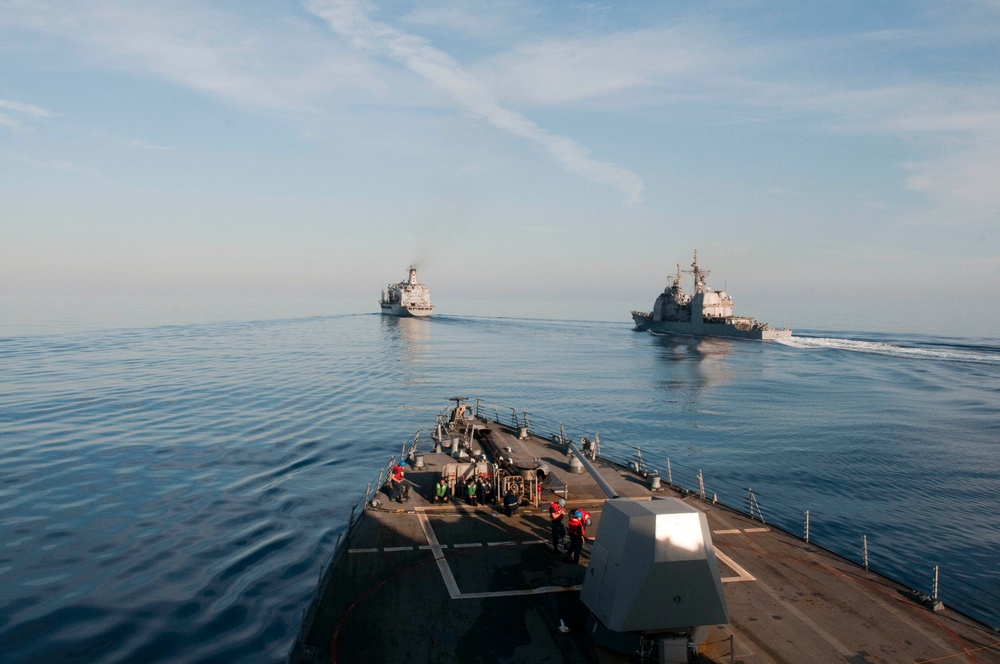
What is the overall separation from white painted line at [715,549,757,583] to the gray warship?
115141mm

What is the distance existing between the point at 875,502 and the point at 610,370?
5305 centimetres

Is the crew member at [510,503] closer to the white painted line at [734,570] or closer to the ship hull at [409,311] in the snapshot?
the white painted line at [734,570]

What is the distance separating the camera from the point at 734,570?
1653 cm

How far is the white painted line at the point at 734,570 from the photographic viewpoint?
1598cm

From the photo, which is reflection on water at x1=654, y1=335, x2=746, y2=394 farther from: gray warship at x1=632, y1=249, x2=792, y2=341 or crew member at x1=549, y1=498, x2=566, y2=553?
crew member at x1=549, y1=498, x2=566, y2=553

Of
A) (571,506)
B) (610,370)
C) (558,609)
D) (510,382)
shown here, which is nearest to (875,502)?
(571,506)

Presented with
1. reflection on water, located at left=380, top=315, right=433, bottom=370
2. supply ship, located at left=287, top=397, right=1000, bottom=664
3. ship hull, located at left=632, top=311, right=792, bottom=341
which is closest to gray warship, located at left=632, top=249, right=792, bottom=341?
ship hull, located at left=632, top=311, right=792, bottom=341

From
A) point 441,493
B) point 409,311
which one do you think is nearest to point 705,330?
point 409,311

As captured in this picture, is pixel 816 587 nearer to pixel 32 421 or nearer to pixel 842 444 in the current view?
pixel 842 444

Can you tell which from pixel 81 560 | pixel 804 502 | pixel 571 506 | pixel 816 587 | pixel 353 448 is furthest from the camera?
pixel 353 448

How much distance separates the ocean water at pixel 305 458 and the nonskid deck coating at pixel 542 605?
5221mm

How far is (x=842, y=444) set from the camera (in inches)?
1810

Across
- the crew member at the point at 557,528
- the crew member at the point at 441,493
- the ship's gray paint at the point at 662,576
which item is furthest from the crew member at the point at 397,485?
the ship's gray paint at the point at 662,576

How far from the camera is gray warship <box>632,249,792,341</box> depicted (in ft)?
414
